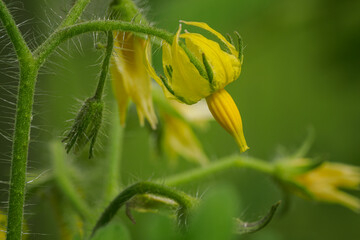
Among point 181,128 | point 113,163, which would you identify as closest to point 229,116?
point 113,163

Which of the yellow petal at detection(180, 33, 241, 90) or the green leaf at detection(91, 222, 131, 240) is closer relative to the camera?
the green leaf at detection(91, 222, 131, 240)

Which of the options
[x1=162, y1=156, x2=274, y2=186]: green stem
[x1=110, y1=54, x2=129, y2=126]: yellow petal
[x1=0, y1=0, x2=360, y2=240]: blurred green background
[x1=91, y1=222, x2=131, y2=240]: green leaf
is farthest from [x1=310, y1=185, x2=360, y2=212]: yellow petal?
[x1=91, y1=222, x2=131, y2=240]: green leaf

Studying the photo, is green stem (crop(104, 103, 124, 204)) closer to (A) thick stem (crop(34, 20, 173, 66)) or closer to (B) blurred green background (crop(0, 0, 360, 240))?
(B) blurred green background (crop(0, 0, 360, 240))

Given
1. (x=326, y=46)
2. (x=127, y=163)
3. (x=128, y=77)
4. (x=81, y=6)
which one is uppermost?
(x=81, y=6)

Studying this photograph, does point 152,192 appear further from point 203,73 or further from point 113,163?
point 113,163

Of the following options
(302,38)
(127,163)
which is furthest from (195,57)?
(302,38)

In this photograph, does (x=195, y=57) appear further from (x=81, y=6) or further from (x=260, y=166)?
(x=260, y=166)
